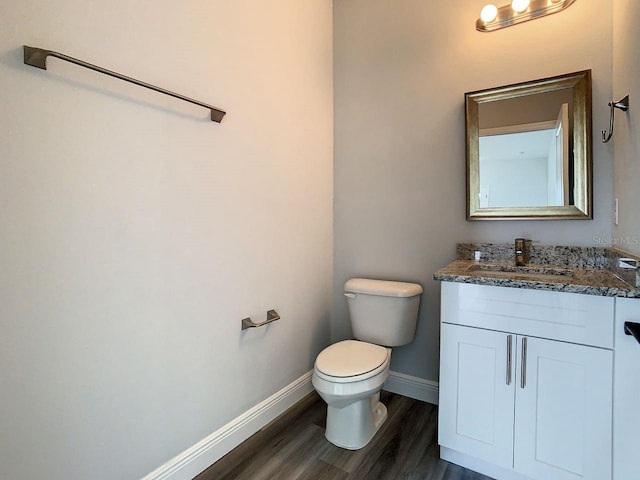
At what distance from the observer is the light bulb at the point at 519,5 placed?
1658 millimetres

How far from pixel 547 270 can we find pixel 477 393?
705 mm

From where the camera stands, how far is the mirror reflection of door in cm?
165

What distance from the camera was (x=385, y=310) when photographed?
194 centimetres

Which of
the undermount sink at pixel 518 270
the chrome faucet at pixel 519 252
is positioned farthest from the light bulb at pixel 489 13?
the undermount sink at pixel 518 270

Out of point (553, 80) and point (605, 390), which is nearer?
point (605, 390)

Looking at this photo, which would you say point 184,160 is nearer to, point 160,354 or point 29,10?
point 29,10

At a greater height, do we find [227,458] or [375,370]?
[375,370]

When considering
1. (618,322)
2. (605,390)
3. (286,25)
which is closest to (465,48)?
(286,25)

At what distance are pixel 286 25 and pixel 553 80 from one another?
57.8 inches

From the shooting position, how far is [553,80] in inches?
64.4

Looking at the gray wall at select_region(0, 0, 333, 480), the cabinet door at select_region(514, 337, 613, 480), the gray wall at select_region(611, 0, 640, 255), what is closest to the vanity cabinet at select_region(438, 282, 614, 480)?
the cabinet door at select_region(514, 337, 613, 480)

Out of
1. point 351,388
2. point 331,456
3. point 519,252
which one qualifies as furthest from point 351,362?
point 519,252

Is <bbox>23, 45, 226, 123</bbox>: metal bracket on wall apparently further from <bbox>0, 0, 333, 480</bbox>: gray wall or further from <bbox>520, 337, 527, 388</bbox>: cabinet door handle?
<bbox>520, 337, 527, 388</bbox>: cabinet door handle

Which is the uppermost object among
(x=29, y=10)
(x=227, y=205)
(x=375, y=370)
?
(x=29, y=10)
